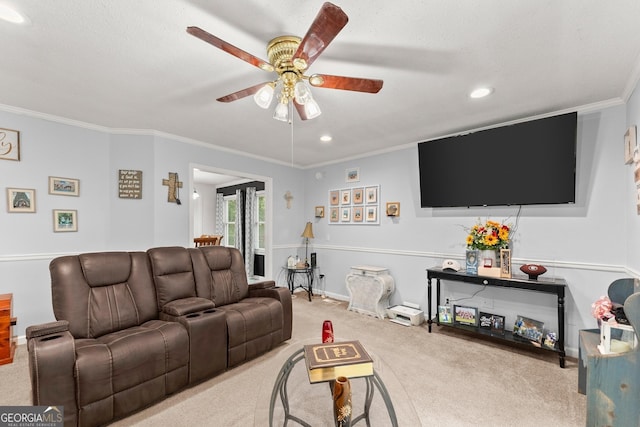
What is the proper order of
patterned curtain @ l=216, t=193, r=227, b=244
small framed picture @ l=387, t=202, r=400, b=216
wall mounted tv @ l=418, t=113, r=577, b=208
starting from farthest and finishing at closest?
patterned curtain @ l=216, t=193, r=227, b=244 < small framed picture @ l=387, t=202, r=400, b=216 < wall mounted tv @ l=418, t=113, r=577, b=208

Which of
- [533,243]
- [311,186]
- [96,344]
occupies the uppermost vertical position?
[311,186]

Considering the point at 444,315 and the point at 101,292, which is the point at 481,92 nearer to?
the point at 444,315

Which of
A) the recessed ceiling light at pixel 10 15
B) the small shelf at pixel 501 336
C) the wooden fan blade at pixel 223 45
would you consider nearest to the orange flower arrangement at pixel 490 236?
the small shelf at pixel 501 336

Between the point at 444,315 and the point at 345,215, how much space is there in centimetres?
222

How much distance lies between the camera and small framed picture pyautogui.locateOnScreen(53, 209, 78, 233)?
3.28 meters

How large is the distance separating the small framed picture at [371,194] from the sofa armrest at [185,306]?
2.90 metres

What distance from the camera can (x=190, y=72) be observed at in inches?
88.4

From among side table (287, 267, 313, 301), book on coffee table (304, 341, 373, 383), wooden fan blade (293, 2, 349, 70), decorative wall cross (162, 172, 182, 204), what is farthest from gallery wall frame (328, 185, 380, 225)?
book on coffee table (304, 341, 373, 383)

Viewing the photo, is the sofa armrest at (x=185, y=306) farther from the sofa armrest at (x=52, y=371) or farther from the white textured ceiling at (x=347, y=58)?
the white textured ceiling at (x=347, y=58)

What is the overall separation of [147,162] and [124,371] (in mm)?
2644

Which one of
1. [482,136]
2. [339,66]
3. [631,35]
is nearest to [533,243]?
[482,136]

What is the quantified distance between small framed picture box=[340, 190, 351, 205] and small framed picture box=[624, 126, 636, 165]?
3279 millimetres

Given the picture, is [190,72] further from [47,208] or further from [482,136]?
[482,136]

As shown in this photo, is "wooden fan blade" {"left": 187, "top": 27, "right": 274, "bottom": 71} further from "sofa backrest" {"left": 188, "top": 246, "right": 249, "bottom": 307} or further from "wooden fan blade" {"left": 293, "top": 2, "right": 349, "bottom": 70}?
"sofa backrest" {"left": 188, "top": 246, "right": 249, "bottom": 307}
